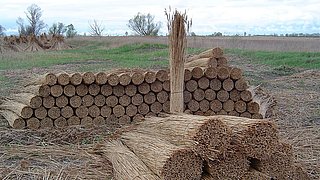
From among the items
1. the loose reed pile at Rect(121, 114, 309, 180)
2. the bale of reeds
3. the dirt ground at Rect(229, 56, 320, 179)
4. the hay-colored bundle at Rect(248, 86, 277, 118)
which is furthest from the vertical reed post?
the bale of reeds

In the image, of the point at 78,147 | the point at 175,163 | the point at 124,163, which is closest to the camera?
the point at 175,163

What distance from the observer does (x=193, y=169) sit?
4.64 m

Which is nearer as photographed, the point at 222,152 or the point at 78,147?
the point at 222,152

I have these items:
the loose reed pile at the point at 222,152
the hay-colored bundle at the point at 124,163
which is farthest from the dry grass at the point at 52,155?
the loose reed pile at the point at 222,152

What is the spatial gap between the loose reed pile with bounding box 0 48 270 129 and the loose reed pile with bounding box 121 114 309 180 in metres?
3.28

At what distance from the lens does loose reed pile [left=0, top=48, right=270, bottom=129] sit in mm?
8125

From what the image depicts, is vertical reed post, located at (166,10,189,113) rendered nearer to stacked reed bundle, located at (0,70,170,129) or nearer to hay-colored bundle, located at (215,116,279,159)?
stacked reed bundle, located at (0,70,170,129)

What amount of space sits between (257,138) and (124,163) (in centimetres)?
147

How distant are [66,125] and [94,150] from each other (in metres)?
1.69

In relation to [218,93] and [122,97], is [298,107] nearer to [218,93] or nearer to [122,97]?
[218,93]

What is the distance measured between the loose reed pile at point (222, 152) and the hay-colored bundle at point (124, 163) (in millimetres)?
83

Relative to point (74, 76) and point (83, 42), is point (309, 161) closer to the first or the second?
point (74, 76)

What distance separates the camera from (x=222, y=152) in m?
4.64

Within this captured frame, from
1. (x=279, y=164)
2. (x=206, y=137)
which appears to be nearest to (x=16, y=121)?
(x=206, y=137)
